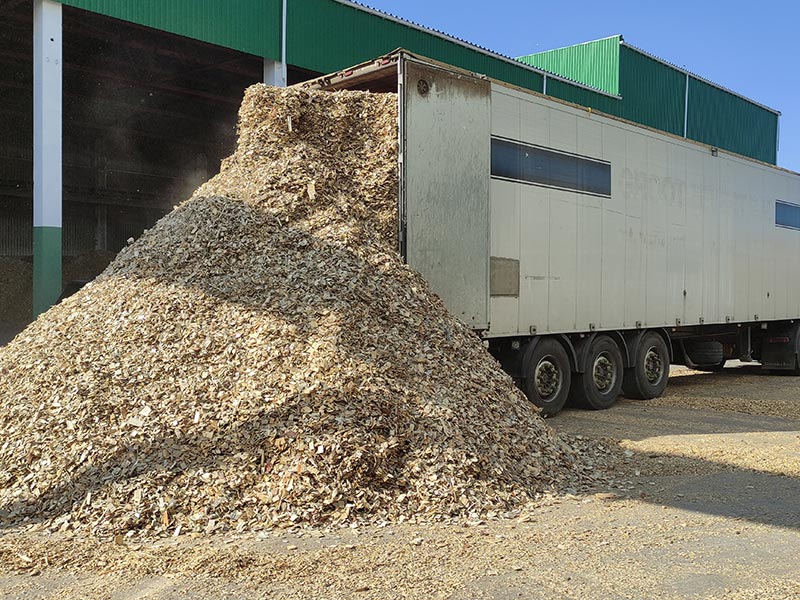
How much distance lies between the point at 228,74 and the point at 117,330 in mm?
16605

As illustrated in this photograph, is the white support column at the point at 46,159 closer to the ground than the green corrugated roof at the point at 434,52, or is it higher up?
closer to the ground

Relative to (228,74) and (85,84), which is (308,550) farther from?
(85,84)

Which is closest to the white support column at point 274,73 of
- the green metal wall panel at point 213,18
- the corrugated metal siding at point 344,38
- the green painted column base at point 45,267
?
the green metal wall panel at point 213,18

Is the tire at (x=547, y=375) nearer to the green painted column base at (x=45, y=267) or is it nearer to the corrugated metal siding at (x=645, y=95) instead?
the green painted column base at (x=45, y=267)

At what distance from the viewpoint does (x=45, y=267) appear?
13.7m

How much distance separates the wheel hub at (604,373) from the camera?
36.0ft

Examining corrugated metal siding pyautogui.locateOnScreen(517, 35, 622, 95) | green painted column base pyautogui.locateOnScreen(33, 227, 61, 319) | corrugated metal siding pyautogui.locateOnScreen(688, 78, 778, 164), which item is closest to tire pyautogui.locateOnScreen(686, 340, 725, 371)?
green painted column base pyautogui.locateOnScreen(33, 227, 61, 319)

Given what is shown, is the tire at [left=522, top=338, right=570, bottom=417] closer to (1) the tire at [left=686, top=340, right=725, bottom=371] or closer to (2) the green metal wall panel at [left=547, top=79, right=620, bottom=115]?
(1) the tire at [left=686, top=340, right=725, bottom=371]

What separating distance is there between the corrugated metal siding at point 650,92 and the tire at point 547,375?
59.4ft

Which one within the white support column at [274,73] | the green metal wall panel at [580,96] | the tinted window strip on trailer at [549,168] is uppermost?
the green metal wall panel at [580,96]

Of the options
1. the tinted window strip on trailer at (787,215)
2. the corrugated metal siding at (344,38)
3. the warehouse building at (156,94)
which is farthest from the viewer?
the corrugated metal siding at (344,38)

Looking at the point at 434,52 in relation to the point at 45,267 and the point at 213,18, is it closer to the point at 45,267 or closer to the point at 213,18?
the point at 213,18

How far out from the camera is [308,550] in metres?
4.73

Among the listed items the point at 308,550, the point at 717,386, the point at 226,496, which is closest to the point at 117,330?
the point at 226,496
